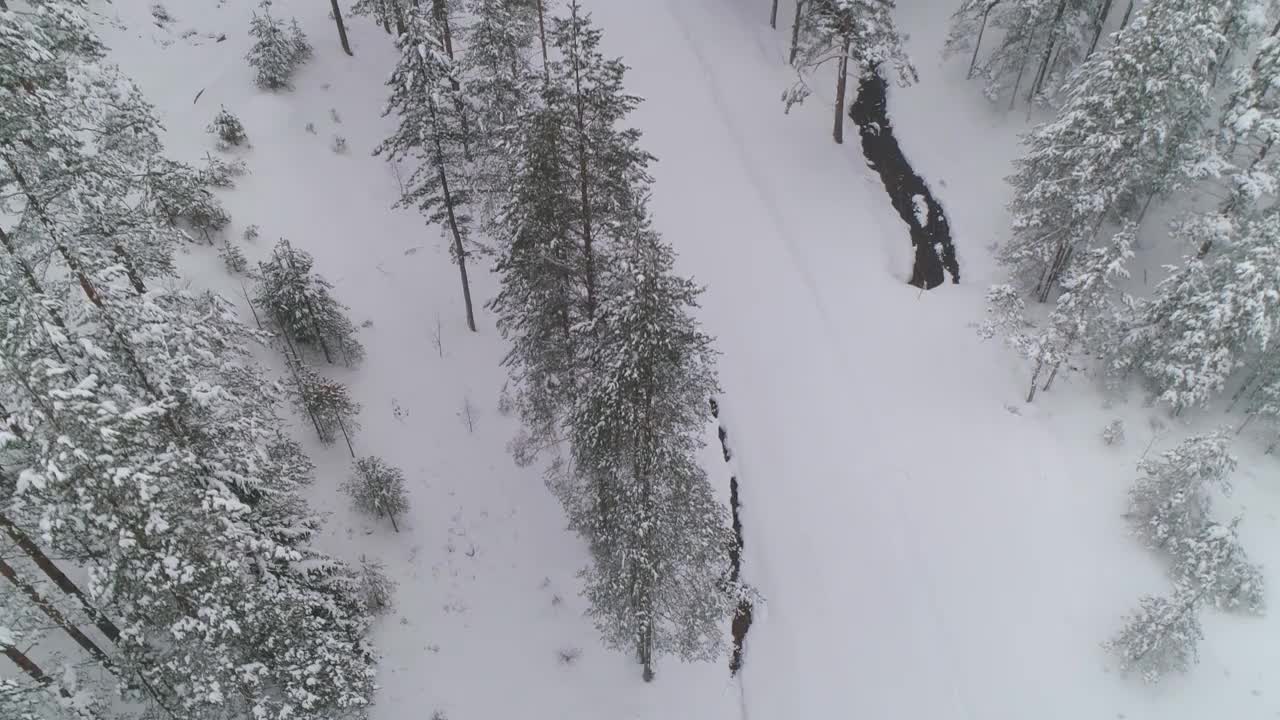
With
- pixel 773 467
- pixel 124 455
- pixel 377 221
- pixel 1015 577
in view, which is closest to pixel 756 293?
pixel 773 467

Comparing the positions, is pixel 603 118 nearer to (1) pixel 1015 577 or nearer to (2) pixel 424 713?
(2) pixel 424 713

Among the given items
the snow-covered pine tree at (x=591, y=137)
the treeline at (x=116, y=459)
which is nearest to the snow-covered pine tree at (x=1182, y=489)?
the snow-covered pine tree at (x=591, y=137)

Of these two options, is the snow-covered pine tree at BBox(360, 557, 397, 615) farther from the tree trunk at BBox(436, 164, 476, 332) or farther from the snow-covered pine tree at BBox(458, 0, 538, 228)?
the snow-covered pine tree at BBox(458, 0, 538, 228)

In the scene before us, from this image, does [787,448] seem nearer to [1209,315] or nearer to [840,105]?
[1209,315]

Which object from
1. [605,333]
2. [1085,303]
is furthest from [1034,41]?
[605,333]

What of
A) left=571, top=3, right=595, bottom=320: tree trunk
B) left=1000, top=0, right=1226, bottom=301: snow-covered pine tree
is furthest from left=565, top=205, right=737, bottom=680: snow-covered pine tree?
left=1000, top=0, right=1226, bottom=301: snow-covered pine tree

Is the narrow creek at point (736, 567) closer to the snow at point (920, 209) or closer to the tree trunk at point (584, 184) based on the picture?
the tree trunk at point (584, 184)
